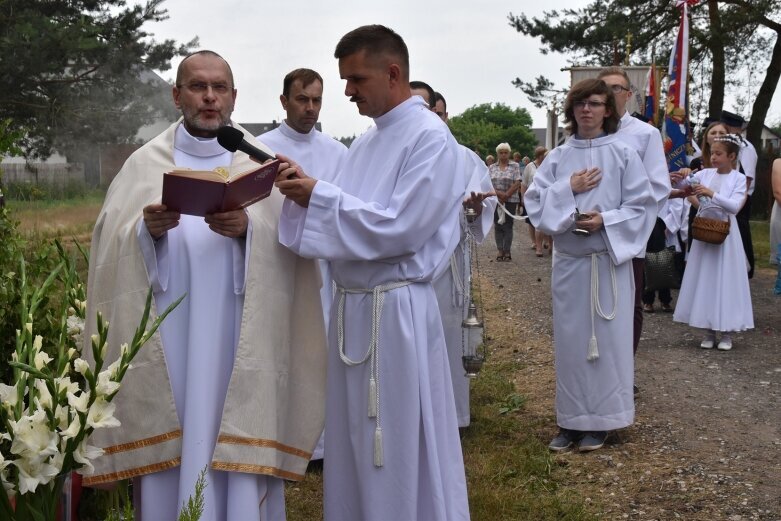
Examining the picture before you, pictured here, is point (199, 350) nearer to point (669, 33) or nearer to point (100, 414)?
point (100, 414)

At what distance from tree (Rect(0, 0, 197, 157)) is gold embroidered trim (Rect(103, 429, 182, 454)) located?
990 centimetres

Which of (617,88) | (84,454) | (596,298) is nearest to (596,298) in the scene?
(596,298)

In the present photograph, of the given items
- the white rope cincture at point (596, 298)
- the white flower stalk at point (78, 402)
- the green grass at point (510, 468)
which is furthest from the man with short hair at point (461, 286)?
the white flower stalk at point (78, 402)

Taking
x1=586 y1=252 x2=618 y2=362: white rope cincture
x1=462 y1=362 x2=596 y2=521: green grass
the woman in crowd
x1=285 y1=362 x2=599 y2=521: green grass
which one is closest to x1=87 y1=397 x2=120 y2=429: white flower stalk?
x1=285 y1=362 x2=599 y2=521: green grass

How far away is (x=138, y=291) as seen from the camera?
12.0 ft

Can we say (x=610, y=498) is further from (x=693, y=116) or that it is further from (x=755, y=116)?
(x=693, y=116)

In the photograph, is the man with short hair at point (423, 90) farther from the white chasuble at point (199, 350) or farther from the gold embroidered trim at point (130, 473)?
the gold embroidered trim at point (130, 473)

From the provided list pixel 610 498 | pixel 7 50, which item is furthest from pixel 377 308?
pixel 7 50

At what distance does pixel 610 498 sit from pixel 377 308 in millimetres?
2327

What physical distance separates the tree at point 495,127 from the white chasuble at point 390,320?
74413 millimetres

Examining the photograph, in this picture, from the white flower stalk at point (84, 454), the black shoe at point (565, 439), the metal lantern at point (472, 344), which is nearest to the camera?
the white flower stalk at point (84, 454)

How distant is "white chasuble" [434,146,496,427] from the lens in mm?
6449

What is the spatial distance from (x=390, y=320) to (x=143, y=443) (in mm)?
1035

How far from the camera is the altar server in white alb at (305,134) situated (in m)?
6.32
